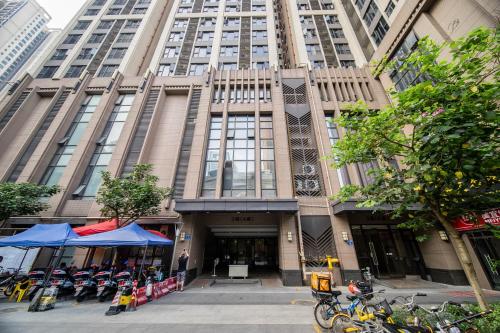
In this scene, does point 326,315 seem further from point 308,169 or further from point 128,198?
point 128,198

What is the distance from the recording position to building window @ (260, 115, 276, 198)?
1609 cm

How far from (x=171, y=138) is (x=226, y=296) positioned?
15.4m

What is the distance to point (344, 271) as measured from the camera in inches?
496

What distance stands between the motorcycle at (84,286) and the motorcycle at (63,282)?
32cm

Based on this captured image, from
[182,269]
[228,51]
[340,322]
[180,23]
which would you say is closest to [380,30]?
[228,51]

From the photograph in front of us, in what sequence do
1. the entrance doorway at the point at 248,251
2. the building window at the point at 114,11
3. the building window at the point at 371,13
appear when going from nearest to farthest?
the entrance doorway at the point at 248,251, the building window at the point at 371,13, the building window at the point at 114,11

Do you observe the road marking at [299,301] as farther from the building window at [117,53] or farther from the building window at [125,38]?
the building window at [125,38]

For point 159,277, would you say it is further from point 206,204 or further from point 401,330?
point 401,330

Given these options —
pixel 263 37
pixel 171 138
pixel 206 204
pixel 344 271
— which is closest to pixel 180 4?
pixel 263 37

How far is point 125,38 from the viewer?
1206 inches

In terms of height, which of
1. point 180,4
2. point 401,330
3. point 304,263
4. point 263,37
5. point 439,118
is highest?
point 180,4

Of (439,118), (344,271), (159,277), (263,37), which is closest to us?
(439,118)

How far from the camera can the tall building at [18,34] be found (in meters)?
78.9

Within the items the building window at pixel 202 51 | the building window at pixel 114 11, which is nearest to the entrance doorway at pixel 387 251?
the building window at pixel 202 51
